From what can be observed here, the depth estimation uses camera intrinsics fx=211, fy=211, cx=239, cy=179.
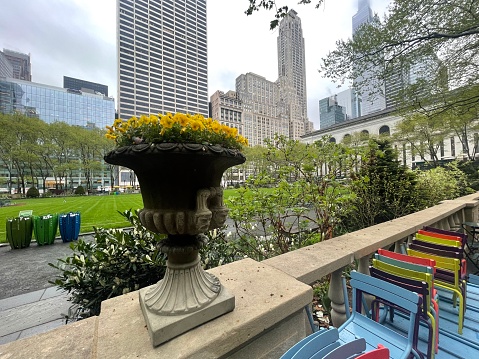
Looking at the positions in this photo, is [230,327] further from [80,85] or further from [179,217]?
[80,85]

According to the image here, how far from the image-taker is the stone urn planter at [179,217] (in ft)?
3.28

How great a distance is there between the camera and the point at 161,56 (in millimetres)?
75000

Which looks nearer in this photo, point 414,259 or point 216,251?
point 414,259

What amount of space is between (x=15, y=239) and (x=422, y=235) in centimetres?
1023

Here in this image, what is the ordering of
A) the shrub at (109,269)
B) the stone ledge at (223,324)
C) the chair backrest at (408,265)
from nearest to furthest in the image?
the stone ledge at (223,324)
the chair backrest at (408,265)
the shrub at (109,269)

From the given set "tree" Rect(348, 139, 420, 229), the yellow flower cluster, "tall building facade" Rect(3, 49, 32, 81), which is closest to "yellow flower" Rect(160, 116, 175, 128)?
the yellow flower cluster

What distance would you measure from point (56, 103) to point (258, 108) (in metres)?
74.0

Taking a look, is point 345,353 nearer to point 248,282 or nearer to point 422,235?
point 248,282

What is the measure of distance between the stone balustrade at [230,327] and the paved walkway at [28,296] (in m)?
1.97

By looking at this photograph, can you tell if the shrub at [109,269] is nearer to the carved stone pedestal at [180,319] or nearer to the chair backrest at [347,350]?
the carved stone pedestal at [180,319]

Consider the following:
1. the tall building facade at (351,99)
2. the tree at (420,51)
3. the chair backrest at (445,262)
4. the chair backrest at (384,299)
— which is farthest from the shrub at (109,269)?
the tall building facade at (351,99)

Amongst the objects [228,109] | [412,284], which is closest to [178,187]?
[412,284]

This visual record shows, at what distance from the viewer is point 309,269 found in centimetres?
163

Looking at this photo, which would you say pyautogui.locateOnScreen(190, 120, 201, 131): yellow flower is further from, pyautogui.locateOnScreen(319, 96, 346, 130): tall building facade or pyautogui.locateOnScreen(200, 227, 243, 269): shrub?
pyautogui.locateOnScreen(319, 96, 346, 130): tall building facade
